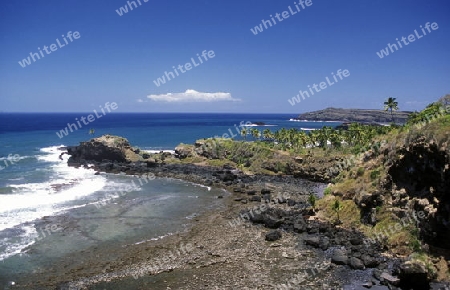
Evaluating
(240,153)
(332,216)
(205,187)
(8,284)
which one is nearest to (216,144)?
(240,153)

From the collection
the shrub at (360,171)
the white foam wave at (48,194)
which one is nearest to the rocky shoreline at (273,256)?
the shrub at (360,171)

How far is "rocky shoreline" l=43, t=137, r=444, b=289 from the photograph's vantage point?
31.6 m

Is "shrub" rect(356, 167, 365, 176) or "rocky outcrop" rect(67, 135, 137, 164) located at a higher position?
"rocky outcrop" rect(67, 135, 137, 164)

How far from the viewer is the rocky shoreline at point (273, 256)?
31.6 meters

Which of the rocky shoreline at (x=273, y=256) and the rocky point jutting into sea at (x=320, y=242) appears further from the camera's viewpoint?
the rocky point jutting into sea at (x=320, y=242)

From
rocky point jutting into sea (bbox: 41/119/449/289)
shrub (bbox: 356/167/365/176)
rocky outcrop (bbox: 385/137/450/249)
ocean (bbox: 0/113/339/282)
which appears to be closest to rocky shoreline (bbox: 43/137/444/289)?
rocky point jutting into sea (bbox: 41/119/449/289)

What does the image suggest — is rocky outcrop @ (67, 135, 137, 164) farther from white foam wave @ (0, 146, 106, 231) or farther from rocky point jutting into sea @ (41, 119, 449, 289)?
rocky point jutting into sea @ (41, 119, 449, 289)

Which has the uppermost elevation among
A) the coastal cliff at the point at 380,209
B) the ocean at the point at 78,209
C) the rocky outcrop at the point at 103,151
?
the rocky outcrop at the point at 103,151

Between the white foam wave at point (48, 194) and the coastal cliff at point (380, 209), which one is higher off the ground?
the white foam wave at point (48, 194)

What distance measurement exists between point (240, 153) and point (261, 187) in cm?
2908

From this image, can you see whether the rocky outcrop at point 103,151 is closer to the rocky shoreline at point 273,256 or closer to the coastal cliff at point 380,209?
the coastal cliff at point 380,209

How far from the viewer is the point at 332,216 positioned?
4872 centimetres

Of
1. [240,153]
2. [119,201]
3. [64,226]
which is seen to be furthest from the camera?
[240,153]

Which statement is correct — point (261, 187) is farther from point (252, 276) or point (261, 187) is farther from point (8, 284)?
point (8, 284)
